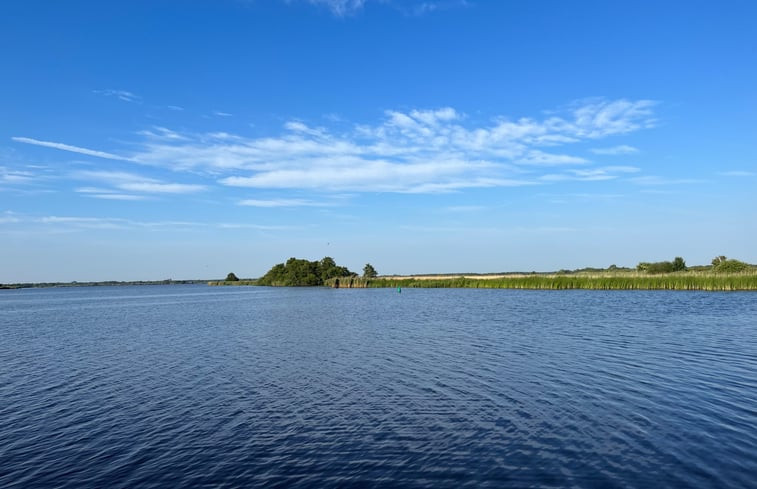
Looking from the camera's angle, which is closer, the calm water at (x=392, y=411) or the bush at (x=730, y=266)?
the calm water at (x=392, y=411)

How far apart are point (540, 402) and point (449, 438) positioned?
499 centimetres

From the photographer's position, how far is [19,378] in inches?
934

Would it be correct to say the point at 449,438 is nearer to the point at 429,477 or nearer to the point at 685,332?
the point at 429,477

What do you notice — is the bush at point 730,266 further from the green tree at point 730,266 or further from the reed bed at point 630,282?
the reed bed at point 630,282

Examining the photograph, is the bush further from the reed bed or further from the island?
the reed bed

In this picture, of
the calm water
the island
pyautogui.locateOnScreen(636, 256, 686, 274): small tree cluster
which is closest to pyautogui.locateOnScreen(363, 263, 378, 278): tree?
the island

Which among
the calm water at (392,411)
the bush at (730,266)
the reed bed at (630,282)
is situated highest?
the bush at (730,266)

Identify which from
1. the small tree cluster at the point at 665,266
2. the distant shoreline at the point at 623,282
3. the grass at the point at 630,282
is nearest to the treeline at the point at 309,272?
the distant shoreline at the point at 623,282

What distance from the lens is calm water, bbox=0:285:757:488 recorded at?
11766 mm

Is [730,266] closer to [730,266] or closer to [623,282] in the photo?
[730,266]

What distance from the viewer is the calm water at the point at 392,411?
11766 mm

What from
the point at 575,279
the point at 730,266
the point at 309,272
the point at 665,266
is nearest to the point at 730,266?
the point at 730,266

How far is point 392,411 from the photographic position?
16.5 m

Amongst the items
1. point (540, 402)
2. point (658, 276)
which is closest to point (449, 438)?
point (540, 402)
